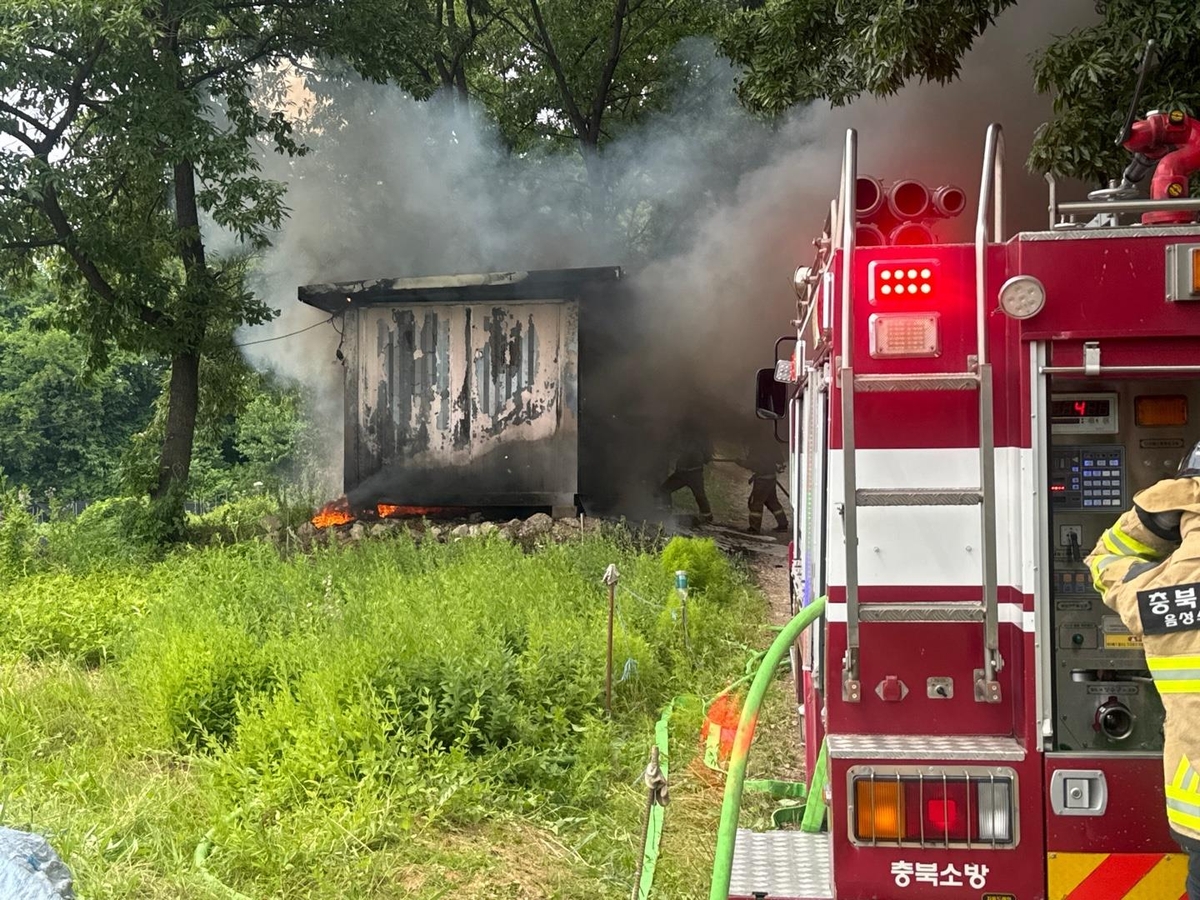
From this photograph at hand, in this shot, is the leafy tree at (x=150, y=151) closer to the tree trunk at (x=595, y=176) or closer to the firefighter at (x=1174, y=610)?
the tree trunk at (x=595, y=176)

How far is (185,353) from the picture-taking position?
1309cm

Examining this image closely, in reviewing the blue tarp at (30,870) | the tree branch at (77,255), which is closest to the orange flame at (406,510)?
the tree branch at (77,255)

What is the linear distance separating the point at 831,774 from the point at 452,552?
7241 mm

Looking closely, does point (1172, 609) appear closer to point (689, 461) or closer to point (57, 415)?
point (689, 461)

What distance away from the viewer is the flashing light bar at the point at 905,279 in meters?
2.64

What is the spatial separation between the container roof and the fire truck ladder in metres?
9.22

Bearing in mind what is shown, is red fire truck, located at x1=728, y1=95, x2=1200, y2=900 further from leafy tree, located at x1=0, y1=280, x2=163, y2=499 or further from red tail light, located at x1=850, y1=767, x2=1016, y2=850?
leafy tree, located at x1=0, y1=280, x2=163, y2=499

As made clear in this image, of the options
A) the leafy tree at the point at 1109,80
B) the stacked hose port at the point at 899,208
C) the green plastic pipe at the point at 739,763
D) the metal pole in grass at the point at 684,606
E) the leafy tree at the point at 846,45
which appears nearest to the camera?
the green plastic pipe at the point at 739,763

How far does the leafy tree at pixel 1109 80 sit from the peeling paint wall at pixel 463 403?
6583 millimetres

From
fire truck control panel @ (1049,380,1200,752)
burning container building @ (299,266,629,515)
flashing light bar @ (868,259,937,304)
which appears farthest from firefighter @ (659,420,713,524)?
flashing light bar @ (868,259,937,304)

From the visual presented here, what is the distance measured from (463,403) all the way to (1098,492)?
33.3 feet

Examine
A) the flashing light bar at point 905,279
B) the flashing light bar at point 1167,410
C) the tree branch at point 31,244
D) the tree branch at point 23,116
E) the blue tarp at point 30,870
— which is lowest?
the blue tarp at point 30,870

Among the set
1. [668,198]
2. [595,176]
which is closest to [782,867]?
[668,198]

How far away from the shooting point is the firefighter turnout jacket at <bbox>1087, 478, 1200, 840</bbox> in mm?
2154
